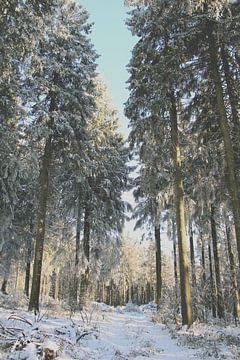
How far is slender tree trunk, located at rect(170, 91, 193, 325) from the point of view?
11.4m

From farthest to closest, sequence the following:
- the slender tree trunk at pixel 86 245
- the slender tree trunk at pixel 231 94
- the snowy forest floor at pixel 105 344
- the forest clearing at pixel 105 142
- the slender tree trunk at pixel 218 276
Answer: the slender tree trunk at pixel 218 276 → the slender tree trunk at pixel 86 245 → the slender tree trunk at pixel 231 94 → the forest clearing at pixel 105 142 → the snowy forest floor at pixel 105 344

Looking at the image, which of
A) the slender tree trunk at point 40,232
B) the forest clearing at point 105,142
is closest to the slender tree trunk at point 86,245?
the forest clearing at point 105,142

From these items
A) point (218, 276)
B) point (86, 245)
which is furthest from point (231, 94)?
point (86, 245)

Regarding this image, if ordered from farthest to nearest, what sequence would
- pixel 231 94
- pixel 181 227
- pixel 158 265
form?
pixel 158 265, pixel 231 94, pixel 181 227

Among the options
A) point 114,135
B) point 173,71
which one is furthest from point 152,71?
point 114,135

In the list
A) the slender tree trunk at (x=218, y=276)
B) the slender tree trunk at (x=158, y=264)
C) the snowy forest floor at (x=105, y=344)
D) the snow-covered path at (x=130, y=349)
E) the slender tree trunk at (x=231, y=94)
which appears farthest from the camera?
the slender tree trunk at (x=158, y=264)

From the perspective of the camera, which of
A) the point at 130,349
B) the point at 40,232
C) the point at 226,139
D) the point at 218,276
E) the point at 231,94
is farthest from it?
the point at 218,276

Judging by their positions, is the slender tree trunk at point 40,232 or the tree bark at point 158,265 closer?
the slender tree trunk at point 40,232

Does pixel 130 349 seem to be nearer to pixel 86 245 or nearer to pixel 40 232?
pixel 40 232

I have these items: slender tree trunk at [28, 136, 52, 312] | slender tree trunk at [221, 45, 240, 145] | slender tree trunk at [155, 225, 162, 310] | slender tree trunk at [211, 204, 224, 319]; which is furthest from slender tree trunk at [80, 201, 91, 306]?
slender tree trunk at [221, 45, 240, 145]

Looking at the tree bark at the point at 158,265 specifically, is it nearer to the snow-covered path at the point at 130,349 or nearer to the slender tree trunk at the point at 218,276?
the slender tree trunk at the point at 218,276

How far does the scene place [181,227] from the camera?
1232 cm

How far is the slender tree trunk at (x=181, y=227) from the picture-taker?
1140 centimetres

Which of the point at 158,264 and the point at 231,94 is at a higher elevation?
the point at 231,94
